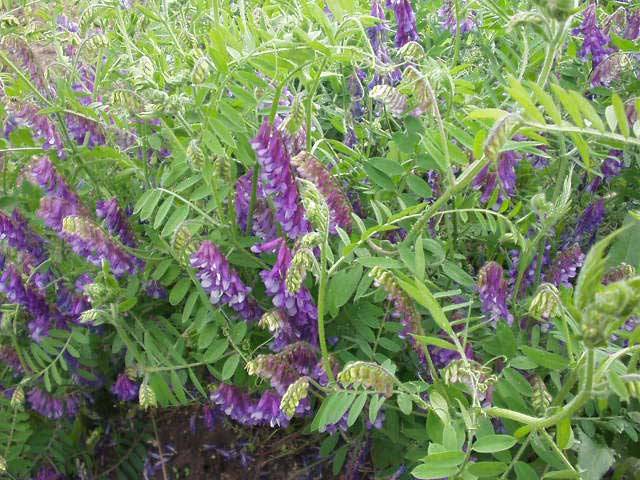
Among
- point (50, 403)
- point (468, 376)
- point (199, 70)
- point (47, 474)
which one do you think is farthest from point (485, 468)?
point (47, 474)

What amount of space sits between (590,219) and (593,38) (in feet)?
1.51

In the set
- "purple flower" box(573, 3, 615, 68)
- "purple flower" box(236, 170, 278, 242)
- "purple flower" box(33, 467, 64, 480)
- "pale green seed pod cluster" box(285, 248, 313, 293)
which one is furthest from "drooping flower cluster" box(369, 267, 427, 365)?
"purple flower" box(33, 467, 64, 480)

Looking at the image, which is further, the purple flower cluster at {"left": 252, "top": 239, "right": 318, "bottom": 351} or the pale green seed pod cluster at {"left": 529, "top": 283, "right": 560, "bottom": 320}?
the purple flower cluster at {"left": 252, "top": 239, "right": 318, "bottom": 351}

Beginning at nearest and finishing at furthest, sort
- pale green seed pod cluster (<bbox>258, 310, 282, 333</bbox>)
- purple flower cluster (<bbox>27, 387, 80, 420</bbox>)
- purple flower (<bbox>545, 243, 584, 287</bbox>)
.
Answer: pale green seed pod cluster (<bbox>258, 310, 282, 333</bbox>), purple flower (<bbox>545, 243, 584, 287</bbox>), purple flower cluster (<bbox>27, 387, 80, 420</bbox>)

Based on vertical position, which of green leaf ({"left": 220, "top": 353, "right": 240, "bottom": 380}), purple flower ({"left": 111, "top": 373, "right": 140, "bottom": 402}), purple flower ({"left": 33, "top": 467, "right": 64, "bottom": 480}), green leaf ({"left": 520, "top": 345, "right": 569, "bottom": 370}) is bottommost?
purple flower ({"left": 33, "top": 467, "right": 64, "bottom": 480})

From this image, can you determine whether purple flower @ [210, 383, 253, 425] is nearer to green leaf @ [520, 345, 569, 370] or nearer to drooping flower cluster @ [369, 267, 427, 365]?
drooping flower cluster @ [369, 267, 427, 365]

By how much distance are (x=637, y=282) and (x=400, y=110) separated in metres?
0.75

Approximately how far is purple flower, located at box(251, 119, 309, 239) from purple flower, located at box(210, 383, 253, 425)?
1.78 feet

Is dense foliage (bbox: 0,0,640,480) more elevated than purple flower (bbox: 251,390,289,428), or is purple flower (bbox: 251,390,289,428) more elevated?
dense foliage (bbox: 0,0,640,480)

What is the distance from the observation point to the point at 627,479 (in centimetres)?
192

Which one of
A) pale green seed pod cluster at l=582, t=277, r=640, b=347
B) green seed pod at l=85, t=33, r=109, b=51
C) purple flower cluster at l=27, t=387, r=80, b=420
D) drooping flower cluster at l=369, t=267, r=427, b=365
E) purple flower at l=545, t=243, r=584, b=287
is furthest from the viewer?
purple flower cluster at l=27, t=387, r=80, b=420

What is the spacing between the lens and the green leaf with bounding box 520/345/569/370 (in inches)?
61.1

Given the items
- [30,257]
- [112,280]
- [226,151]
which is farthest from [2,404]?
[226,151]

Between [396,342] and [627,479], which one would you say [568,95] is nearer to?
[396,342]
